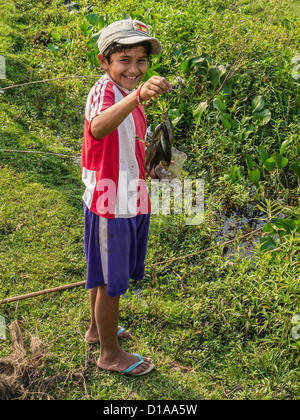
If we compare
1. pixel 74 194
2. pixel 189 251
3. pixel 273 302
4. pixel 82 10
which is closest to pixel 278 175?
pixel 189 251

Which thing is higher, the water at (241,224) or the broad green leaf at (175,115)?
the broad green leaf at (175,115)

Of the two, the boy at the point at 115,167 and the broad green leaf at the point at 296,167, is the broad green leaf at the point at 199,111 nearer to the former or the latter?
the broad green leaf at the point at 296,167

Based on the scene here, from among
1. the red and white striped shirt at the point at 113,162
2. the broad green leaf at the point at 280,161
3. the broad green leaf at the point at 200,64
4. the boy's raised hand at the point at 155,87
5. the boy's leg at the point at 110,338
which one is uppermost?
the broad green leaf at the point at 200,64

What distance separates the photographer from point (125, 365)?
2182 millimetres

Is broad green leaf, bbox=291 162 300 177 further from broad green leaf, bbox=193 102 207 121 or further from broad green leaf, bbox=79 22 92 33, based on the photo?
broad green leaf, bbox=79 22 92 33

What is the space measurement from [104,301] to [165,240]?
1.15 meters

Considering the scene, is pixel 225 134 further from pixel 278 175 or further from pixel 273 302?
pixel 273 302

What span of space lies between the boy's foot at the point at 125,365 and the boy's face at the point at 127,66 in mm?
1260

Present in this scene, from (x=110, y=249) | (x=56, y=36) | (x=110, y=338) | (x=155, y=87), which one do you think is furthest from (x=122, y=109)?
(x=56, y=36)

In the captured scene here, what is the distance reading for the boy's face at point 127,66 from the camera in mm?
1722

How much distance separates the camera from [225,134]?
12.6 ft

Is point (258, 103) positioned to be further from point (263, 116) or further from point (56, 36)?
point (56, 36)

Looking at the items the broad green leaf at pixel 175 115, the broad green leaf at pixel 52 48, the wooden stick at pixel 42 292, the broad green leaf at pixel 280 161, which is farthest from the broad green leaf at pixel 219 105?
the broad green leaf at pixel 52 48

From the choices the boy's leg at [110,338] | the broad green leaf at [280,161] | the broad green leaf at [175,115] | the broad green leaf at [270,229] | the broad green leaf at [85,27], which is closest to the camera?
the boy's leg at [110,338]
